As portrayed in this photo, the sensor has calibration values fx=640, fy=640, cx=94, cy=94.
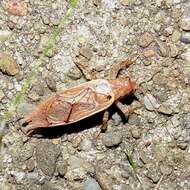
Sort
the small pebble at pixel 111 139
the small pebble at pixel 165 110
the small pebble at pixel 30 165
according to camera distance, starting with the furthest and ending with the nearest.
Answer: the small pebble at pixel 165 110
the small pebble at pixel 111 139
the small pebble at pixel 30 165

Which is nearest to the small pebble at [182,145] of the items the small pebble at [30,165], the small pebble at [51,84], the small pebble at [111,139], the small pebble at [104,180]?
the small pebble at [111,139]

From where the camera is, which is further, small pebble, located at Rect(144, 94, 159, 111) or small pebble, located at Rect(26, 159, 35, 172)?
small pebble, located at Rect(144, 94, 159, 111)

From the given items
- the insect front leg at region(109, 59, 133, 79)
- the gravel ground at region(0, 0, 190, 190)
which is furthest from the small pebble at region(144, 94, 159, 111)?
the insect front leg at region(109, 59, 133, 79)

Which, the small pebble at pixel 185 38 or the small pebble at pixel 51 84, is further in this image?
the small pebble at pixel 185 38

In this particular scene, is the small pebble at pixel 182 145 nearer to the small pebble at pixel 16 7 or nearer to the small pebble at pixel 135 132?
the small pebble at pixel 135 132

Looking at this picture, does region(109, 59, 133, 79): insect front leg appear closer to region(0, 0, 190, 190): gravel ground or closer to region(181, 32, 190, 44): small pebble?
region(0, 0, 190, 190): gravel ground
